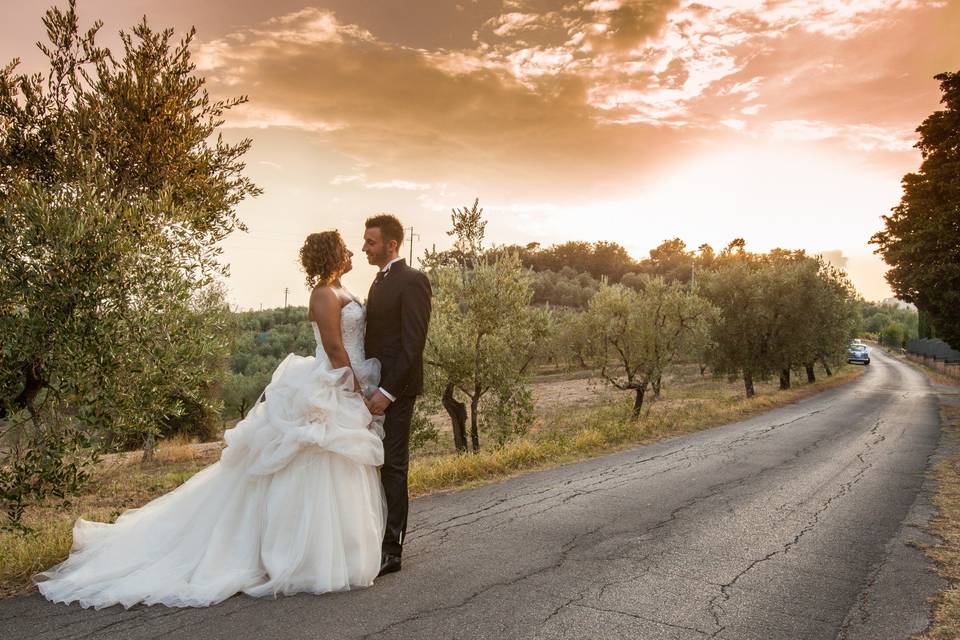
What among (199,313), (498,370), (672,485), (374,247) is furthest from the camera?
(498,370)

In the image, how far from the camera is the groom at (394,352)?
5.01m

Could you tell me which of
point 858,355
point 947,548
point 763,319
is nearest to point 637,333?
point 763,319

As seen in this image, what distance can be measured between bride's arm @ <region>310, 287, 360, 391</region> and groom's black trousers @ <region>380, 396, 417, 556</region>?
0.58 metres

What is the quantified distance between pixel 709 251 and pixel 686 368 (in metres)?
60.9

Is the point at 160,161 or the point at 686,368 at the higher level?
the point at 160,161

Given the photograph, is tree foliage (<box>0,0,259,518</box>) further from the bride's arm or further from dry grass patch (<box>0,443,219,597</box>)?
the bride's arm

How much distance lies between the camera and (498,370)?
15.6m

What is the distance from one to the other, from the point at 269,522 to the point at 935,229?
1075 inches

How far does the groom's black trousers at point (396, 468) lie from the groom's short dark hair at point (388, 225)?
139 centimetres

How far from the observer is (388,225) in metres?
5.37

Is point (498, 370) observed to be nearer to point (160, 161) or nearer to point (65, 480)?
point (160, 161)

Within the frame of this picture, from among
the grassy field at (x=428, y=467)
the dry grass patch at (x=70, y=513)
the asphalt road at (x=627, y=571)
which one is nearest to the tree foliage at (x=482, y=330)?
the grassy field at (x=428, y=467)

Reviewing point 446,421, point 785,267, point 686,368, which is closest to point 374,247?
point 446,421

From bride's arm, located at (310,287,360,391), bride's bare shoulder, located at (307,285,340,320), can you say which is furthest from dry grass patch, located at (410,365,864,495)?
bride's bare shoulder, located at (307,285,340,320)
